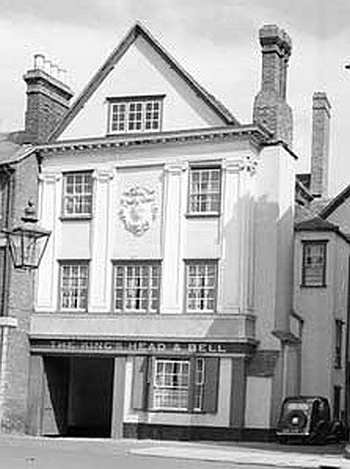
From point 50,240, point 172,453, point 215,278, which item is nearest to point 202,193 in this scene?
point 215,278

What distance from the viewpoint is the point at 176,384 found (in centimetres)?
3597

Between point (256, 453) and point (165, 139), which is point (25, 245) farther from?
point (165, 139)

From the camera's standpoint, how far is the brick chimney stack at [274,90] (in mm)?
36906

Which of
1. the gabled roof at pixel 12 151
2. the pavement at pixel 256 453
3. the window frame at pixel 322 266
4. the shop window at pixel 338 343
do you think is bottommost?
the pavement at pixel 256 453

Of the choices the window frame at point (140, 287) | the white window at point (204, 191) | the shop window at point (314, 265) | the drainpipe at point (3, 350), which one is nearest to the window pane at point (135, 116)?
the white window at point (204, 191)


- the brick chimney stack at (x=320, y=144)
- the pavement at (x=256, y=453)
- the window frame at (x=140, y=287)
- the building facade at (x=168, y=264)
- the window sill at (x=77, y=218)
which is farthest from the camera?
the brick chimney stack at (x=320, y=144)

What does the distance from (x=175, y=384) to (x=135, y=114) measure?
9410 millimetres

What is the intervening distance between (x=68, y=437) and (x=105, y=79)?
41.3ft

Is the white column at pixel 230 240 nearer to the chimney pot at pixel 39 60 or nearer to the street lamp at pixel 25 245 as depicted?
the chimney pot at pixel 39 60

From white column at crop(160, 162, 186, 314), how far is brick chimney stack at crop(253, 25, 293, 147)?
328 cm

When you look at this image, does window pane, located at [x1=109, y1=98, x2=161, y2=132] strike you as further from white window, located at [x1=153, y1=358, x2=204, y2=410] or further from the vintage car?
the vintage car

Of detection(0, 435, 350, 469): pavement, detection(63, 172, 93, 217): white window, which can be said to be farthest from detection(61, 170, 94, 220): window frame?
detection(0, 435, 350, 469): pavement

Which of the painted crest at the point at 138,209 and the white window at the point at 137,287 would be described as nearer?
the white window at the point at 137,287

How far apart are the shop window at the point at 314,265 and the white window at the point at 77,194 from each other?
7.86 metres
